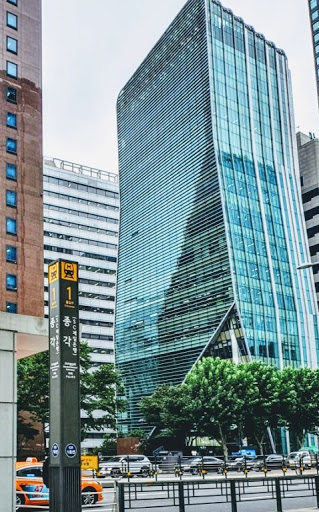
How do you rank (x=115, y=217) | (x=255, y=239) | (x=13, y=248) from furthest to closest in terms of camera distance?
(x=115, y=217)
(x=255, y=239)
(x=13, y=248)

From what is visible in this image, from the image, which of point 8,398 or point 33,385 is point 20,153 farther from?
point 8,398

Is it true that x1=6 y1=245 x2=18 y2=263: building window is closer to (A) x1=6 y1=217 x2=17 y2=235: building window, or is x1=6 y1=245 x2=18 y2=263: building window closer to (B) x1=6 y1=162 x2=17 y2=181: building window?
(A) x1=6 y1=217 x2=17 y2=235: building window

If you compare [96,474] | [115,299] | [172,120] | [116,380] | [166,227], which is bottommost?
[96,474]

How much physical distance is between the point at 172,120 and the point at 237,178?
1791 centimetres

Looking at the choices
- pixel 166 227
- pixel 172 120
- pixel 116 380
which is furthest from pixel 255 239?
pixel 116 380

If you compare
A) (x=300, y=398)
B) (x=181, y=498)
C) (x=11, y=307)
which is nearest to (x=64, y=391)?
(x=181, y=498)

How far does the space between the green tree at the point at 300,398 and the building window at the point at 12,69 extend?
119 ft

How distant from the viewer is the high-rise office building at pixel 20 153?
49438 mm

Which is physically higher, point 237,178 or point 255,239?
point 237,178

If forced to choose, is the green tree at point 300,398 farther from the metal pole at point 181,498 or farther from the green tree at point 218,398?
the metal pole at point 181,498

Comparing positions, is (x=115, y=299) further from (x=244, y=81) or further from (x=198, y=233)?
(x=244, y=81)

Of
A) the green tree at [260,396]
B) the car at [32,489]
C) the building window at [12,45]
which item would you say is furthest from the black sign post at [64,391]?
the green tree at [260,396]

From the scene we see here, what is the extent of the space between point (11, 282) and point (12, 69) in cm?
1608

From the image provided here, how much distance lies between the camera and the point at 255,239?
9188 cm
